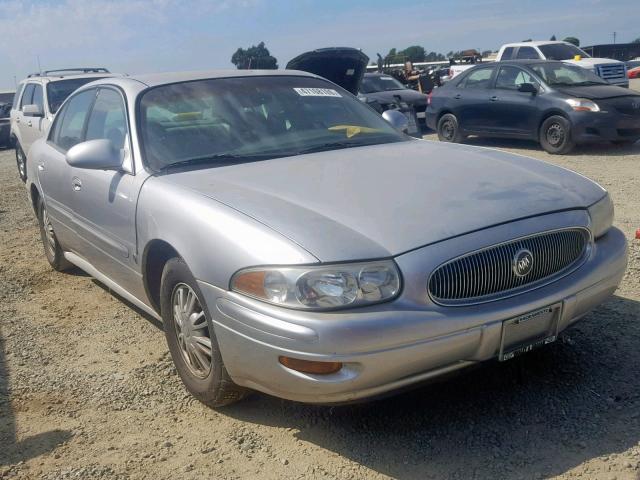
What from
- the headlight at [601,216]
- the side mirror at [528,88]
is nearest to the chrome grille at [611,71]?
the side mirror at [528,88]

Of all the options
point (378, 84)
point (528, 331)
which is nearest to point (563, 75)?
point (378, 84)

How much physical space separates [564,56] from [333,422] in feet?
49.4

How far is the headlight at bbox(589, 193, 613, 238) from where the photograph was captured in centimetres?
347

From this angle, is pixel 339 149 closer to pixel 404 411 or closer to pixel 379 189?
pixel 379 189

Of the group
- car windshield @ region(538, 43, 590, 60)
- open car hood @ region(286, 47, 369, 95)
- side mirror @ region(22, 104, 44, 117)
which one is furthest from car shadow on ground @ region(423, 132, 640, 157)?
side mirror @ region(22, 104, 44, 117)

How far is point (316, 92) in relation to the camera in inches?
185

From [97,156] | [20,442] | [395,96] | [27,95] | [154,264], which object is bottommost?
[395,96]

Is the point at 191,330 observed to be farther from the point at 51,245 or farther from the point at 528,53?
the point at 528,53

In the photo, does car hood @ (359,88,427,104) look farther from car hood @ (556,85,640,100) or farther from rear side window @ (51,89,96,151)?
rear side window @ (51,89,96,151)

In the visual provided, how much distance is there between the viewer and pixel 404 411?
334cm

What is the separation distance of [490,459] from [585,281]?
91 centimetres

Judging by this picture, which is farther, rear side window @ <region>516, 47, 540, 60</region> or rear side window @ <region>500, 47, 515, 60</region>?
rear side window @ <region>500, 47, 515, 60</region>

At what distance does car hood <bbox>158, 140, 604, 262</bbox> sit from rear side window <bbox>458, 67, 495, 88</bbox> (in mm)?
9078

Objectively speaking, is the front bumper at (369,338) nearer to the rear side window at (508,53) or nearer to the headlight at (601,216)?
the headlight at (601,216)
